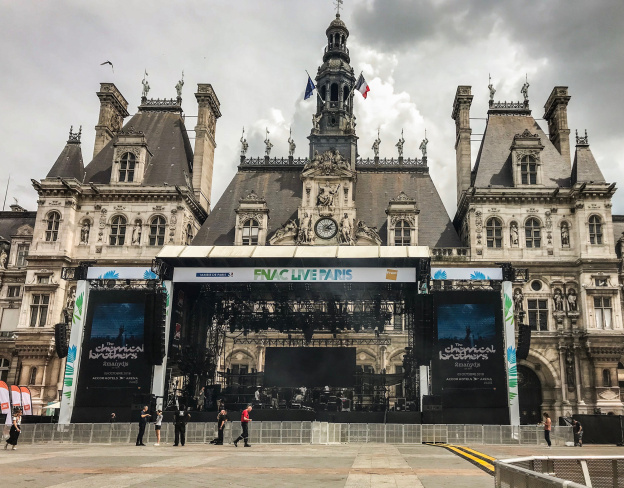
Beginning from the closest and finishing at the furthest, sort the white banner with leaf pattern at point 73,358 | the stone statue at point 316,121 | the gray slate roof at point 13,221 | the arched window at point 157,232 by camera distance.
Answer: the white banner with leaf pattern at point 73,358
the arched window at point 157,232
the stone statue at point 316,121
the gray slate roof at point 13,221

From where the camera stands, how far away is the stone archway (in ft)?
121

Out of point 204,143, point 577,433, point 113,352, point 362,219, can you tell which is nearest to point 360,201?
point 362,219

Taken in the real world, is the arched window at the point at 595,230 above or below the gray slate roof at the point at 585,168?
below

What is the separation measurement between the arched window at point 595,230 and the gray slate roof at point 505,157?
322 centimetres

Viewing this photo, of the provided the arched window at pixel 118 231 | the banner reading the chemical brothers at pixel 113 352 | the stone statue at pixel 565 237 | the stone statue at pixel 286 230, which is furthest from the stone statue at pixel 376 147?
the banner reading the chemical brothers at pixel 113 352

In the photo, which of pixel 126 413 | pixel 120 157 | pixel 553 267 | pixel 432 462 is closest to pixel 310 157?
pixel 120 157

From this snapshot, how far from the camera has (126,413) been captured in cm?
2694

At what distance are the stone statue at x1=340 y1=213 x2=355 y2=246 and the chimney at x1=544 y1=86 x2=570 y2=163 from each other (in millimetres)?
16374

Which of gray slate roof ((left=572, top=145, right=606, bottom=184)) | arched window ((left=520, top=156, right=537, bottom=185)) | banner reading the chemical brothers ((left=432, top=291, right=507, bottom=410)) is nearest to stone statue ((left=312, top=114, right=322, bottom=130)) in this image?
arched window ((left=520, top=156, right=537, bottom=185))

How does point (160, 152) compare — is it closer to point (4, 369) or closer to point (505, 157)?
point (4, 369)

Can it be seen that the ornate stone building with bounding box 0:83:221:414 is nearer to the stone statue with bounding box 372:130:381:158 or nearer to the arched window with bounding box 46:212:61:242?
the arched window with bounding box 46:212:61:242

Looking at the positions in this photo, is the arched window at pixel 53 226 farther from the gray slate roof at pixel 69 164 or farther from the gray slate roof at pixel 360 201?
the gray slate roof at pixel 360 201

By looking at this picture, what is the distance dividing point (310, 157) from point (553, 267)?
17650 mm

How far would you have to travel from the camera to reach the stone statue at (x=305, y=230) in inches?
1529
